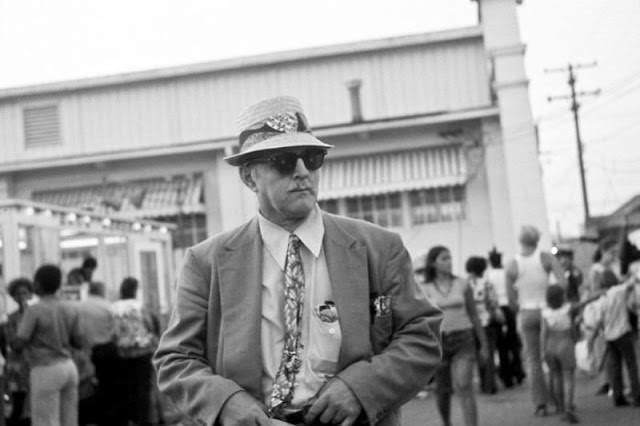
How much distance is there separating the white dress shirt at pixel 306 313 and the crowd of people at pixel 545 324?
20.9 feet

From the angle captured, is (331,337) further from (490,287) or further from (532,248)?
(490,287)

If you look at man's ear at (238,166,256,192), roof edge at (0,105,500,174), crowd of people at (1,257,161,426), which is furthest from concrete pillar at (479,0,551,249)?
man's ear at (238,166,256,192)

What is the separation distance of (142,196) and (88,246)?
8.17 metres

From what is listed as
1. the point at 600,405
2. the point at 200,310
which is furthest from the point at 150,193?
the point at 200,310

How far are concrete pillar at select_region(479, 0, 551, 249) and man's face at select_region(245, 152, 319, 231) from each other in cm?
2222

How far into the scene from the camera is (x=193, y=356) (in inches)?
143

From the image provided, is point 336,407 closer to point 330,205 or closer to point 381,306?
point 381,306

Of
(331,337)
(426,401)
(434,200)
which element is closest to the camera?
(331,337)

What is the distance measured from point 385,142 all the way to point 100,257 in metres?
9.65

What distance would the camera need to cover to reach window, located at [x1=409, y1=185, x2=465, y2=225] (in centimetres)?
2689

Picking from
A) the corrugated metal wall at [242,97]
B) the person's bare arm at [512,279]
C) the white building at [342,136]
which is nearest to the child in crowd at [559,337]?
the person's bare arm at [512,279]

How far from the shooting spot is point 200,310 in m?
3.67

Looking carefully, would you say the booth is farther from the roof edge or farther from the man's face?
the man's face

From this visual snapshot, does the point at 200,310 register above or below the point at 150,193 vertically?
below
